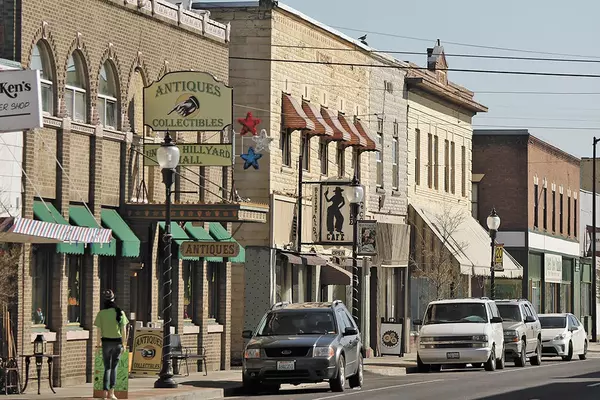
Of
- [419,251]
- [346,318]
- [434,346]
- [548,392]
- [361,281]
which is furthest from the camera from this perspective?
[419,251]

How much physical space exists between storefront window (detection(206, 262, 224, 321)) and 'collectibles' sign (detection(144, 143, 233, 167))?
548cm

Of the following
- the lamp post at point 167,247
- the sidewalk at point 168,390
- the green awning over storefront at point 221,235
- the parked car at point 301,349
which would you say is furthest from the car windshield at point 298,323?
the green awning over storefront at point 221,235

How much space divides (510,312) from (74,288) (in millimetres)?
16180

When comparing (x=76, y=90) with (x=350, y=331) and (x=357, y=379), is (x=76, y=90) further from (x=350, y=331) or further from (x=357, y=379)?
(x=357, y=379)

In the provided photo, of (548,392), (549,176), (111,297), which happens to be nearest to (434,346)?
(548,392)

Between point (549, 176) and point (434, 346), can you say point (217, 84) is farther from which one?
point (549, 176)

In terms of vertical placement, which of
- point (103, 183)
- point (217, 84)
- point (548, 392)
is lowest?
point (548, 392)

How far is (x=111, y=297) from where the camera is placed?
26344mm

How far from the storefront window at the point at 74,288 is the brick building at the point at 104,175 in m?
0.03

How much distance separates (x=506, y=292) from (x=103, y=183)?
3846 cm

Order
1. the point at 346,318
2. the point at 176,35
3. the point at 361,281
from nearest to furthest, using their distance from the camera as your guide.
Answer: the point at 346,318 → the point at 176,35 → the point at 361,281

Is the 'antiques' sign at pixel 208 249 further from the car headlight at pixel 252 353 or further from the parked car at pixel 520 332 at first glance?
the parked car at pixel 520 332

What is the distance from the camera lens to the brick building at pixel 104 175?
2975 centimetres

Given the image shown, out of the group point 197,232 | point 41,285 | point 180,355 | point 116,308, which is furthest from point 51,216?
point 197,232
